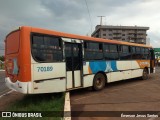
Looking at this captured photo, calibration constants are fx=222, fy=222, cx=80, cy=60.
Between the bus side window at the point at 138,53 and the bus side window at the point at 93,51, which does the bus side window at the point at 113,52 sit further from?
the bus side window at the point at 138,53

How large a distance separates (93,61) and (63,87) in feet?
8.91

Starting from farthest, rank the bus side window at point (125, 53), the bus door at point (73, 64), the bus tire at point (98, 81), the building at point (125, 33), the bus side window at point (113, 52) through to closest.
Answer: the building at point (125, 33) < the bus side window at point (125, 53) < the bus side window at point (113, 52) < the bus tire at point (98, 81) < the bus door at point (73, 64)

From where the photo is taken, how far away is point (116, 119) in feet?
21.9

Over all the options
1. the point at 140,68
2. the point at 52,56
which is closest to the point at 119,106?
the point at 52,56

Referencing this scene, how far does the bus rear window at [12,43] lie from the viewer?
8.73m

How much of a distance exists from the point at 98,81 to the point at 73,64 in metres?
2.43

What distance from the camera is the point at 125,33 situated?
127m

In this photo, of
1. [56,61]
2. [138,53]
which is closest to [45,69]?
[56,61]

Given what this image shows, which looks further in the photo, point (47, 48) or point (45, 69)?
point (47, 48)

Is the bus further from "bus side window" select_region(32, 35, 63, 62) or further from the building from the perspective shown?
the building

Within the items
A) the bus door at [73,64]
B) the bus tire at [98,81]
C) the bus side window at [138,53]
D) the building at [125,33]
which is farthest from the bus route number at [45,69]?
the building at [125,33]

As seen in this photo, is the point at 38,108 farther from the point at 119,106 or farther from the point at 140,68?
the point at 140,68

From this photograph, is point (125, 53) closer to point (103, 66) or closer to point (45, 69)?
point (103, 66)

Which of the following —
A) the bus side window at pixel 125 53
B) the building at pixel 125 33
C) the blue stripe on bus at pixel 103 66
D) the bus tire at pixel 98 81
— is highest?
the building at pixel 125 33
